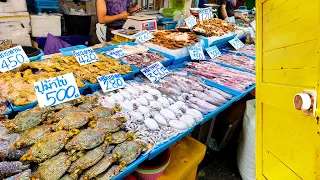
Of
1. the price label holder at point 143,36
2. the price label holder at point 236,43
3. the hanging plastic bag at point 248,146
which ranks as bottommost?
the hanging plastic bag at point 248,146

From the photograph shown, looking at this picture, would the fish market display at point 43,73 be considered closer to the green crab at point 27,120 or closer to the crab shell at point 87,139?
the green crab at point 27,120

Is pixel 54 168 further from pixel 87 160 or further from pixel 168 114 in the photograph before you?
pixel 168 114

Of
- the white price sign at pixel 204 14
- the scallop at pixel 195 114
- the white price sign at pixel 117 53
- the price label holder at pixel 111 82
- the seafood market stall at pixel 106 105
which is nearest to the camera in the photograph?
the seafood market stall at pixel 106 105

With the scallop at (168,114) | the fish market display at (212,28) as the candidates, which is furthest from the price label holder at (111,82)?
the fish market display at (212,28)

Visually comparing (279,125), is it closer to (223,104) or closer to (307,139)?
(307,139)

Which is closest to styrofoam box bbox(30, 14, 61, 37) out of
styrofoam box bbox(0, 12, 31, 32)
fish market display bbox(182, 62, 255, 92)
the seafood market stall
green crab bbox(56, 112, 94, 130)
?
styrofoam box bbox(0, 12, 31, 32)

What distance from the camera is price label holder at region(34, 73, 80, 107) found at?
7.22 feet

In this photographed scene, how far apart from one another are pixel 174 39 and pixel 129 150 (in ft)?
8.54

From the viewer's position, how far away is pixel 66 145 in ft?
5.82

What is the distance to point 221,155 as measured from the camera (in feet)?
13.0

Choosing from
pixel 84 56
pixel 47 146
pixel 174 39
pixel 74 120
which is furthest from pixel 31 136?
pixel 174 39

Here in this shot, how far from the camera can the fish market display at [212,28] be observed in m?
4.47

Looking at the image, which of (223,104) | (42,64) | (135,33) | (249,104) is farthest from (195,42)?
(42,64)

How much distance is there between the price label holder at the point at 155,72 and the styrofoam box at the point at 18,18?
2.86 m
